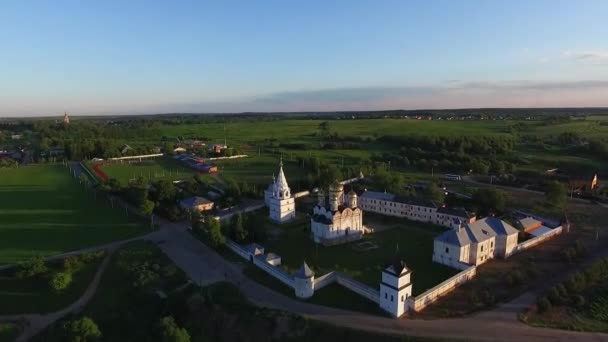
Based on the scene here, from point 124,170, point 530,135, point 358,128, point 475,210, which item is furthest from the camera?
point 358,128

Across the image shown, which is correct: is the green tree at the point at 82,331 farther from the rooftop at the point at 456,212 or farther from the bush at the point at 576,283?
the rooftop at the point at 456,212

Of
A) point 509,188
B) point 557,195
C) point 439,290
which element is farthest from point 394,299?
point 509,188

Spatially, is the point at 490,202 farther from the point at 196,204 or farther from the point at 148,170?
the point at 148,170

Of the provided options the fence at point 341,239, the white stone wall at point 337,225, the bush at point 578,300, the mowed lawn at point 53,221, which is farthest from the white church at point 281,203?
the bush at point 578,300

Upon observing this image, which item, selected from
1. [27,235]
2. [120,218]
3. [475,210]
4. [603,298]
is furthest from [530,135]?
[27,235]

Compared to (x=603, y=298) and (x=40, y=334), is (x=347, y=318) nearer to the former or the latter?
(x=603, y=298)

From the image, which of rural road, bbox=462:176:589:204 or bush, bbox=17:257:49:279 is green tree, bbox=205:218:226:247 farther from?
rural road, bbox=462:176:589:204

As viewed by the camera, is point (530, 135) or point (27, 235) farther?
point (530, 135)
